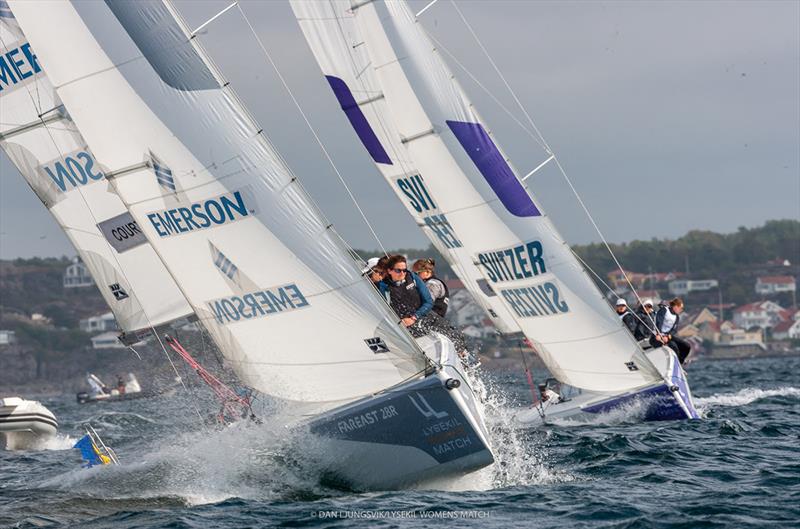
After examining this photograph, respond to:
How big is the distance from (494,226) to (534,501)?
23.9 ft

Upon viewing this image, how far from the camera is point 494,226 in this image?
1684 cm

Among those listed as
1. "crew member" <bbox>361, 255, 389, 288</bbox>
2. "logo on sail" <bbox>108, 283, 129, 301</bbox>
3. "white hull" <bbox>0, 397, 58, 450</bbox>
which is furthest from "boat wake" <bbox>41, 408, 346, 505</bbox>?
"white hull" <bbox>0, 397, 58, 450</bbox>

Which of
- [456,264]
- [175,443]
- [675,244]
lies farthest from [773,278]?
[175,443]

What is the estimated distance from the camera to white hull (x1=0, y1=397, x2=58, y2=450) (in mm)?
18734

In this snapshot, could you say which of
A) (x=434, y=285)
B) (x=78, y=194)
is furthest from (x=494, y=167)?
(x=78, y=194)

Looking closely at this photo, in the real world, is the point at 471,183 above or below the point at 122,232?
above

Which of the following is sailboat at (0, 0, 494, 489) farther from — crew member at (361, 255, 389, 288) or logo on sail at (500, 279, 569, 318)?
logo on sail at (500, 279, 569, 318)

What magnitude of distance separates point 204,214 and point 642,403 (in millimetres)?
7563

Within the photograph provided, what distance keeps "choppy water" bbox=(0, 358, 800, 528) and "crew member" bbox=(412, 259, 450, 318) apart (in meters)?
1.47

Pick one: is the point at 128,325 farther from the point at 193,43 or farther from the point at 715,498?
the point at 715,498

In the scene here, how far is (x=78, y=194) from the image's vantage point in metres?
15.4

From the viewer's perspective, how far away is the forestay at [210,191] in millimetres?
10602

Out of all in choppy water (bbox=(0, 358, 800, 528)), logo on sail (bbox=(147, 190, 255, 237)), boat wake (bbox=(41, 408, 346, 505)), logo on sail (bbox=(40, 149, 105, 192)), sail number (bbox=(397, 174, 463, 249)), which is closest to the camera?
choppy water (bbox=(0, 358, 800, 528))

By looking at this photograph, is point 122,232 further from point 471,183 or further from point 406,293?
point 471,183
